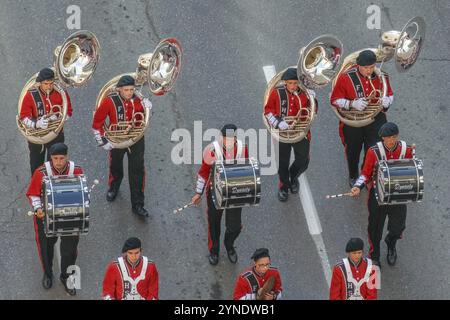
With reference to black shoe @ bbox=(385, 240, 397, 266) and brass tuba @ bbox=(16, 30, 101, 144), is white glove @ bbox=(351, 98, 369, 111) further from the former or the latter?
brass tuba @ bbox=(16, 30, 101, 144)

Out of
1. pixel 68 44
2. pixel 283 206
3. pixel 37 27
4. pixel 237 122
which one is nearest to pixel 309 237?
pixel 283 206

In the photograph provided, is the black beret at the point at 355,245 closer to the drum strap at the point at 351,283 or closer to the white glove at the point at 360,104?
the drum strap at the point at 351,283

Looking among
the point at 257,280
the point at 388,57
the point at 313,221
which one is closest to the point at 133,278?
the point at 257,280

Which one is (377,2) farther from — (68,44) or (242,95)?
(68,44)

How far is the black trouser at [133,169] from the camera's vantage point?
798 inches

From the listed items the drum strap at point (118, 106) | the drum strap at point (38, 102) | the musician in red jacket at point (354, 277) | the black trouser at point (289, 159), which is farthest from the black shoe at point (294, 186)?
the drum strap at point (38, 102)

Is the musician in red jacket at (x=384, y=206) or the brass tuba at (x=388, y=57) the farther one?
the brass tuba at (x=388, y=57)

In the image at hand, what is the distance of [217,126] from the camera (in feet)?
71.4

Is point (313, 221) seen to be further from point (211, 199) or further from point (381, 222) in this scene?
point (211, 199)

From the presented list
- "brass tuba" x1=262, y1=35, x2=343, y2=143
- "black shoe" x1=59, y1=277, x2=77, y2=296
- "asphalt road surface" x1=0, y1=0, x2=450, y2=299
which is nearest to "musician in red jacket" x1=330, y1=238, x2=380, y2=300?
"asphalt road surface" x1=0, y1=0, x2=450, y2=299

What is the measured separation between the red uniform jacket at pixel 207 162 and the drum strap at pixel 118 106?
1.12m

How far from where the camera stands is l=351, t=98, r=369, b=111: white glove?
67.0 feet

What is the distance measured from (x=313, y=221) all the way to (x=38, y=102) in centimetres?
346

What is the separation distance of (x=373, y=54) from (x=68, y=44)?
3.47m
